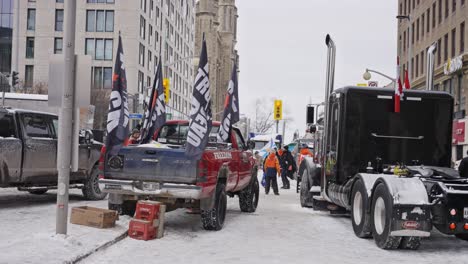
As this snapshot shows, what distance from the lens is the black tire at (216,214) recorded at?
35.0ft

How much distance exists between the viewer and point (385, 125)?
12.1 meters

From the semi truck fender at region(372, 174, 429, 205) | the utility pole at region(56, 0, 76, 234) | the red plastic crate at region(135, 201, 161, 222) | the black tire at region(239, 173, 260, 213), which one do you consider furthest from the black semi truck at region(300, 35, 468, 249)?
the utility pole at region(56, 0, 76, 234)

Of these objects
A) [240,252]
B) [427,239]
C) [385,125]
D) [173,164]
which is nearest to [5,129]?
[173,164]

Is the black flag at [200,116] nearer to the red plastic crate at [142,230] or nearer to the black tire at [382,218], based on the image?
the red plastic crate at [142,230]

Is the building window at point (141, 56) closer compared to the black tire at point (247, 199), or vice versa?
the black tire at point (247, 199)

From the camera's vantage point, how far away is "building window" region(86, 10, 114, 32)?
63125 millimetres

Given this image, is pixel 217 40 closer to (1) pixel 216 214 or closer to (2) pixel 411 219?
(1) pixel 216 214

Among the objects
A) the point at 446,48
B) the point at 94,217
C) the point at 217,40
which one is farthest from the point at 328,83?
the point at 217,40

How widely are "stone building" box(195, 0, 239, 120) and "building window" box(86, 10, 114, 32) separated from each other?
1563 inches

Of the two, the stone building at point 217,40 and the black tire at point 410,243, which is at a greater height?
the stone building at point 217,40

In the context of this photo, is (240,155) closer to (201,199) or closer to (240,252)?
(201,199)

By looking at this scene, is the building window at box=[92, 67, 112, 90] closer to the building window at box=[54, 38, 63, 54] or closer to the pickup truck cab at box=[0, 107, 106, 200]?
the building window at box=[54, 38, 63, 54]

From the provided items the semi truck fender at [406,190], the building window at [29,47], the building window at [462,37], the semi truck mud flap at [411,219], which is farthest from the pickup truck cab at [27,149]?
the building window at [29,47]

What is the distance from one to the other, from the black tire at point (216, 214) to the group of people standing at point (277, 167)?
972 centimetres
